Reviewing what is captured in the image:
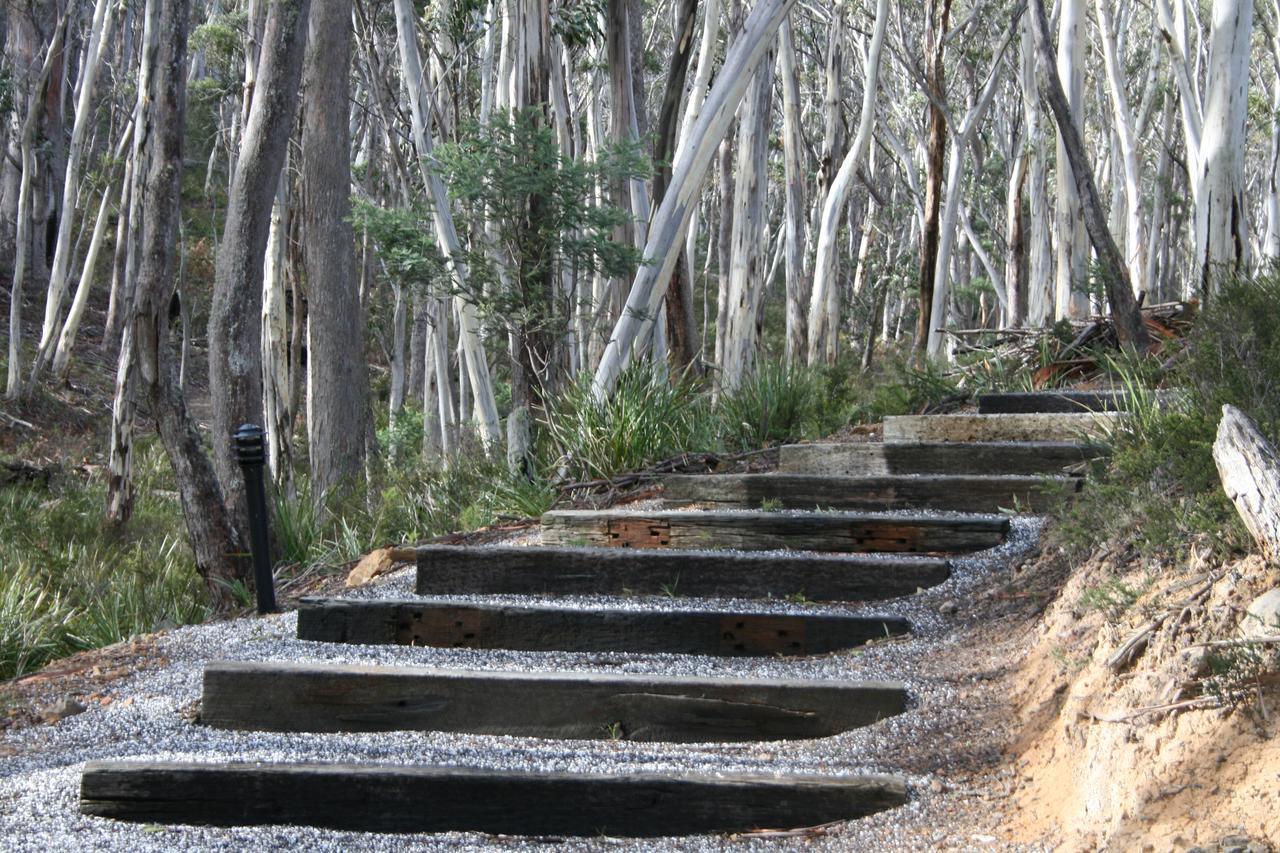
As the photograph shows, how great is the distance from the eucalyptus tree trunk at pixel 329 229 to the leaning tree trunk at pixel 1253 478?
9.32m

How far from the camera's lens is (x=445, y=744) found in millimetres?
3459

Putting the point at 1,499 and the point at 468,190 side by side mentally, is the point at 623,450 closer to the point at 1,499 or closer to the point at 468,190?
the point at 468,190

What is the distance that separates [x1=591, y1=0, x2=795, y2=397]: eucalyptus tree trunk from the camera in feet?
24.9

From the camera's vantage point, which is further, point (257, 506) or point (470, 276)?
point (470, 276)

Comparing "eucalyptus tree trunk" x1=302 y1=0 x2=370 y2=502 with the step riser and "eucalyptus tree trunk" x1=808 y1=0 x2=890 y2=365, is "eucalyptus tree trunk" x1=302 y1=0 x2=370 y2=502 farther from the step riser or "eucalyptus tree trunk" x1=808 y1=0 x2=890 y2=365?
"eucalyptus tree trunk" x1=808 y1=0 x2=890 y2=365

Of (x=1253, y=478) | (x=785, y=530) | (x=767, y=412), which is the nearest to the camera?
(x=1253, y=478)

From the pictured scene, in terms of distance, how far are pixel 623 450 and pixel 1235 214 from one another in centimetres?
454

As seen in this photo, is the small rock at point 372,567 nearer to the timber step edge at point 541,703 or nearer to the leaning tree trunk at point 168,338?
the leaning tree trunk at point 168,338

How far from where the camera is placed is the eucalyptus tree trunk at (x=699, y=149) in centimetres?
758

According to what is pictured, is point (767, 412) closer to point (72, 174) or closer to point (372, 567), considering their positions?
point (372, 567)

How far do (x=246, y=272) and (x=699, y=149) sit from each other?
2.89 m

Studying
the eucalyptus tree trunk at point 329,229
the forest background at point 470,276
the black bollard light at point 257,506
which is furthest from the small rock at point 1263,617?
the eucalyptus tree trunk at point 329,229

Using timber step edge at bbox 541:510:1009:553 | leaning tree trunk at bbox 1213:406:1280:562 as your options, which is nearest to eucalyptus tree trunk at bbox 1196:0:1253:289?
timber step edge at bbox 541:510:1009:553

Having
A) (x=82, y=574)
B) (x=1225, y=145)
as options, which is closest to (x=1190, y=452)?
(x=1225, y=145)
